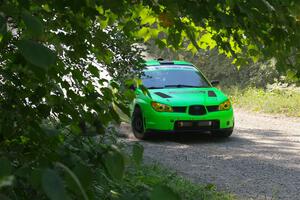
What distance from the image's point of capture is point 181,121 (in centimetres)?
1188

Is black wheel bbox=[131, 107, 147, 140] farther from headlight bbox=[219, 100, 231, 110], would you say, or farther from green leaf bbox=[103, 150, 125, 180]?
green leaf bbox=[103, 150, 125, 180]

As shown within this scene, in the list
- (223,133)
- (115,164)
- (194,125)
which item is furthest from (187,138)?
(115,164)

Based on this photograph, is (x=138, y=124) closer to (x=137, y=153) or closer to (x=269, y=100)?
(x=269, y=100)

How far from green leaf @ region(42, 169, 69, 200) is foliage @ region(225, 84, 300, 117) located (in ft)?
54.9

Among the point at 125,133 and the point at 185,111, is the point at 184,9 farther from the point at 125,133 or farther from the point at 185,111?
the point at 125,133

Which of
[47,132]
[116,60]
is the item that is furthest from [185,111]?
[47,132]

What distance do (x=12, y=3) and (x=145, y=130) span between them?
1067 cm

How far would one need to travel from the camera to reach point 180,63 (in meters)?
13.6

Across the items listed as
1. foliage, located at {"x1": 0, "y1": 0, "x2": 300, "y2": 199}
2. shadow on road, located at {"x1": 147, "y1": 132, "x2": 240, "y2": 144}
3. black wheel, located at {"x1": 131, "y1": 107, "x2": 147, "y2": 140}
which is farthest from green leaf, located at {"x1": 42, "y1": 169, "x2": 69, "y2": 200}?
shadow on road, located at {"x1": 147, "y1": 132, "x2": 240, "y2": 144}

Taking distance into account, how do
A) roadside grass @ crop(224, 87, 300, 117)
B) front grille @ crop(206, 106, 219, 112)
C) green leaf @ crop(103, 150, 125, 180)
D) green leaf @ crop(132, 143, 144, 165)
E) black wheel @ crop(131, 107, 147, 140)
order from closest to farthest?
green leaf @ crop(103, 150, 125, 180)
green leaf @ crop(132, 143, 144, 165)
front grille @ crop(206, 106, 219, 112)
black wheel @ crop(131, 107, 147, 140)
roadside grass @ crop(224, 87, 300, 117)

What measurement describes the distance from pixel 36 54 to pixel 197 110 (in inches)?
429

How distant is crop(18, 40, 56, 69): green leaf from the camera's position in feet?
3.60

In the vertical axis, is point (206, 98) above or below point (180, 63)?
below

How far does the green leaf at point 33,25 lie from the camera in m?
1.15
